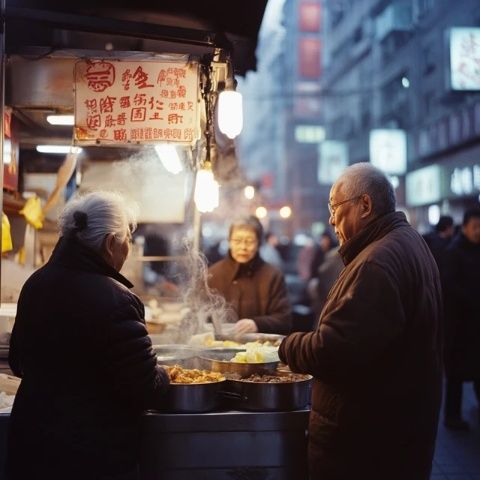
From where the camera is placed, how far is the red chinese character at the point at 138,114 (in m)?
4.89

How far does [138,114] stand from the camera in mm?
4898

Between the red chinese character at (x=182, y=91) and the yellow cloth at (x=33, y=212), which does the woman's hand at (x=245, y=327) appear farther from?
the yellow cloth at (x=33, y=212)

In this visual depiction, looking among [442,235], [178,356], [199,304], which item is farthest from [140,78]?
[442,235]

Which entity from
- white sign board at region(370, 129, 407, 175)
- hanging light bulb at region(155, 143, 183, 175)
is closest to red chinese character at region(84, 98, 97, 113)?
hanging light bulb at region(155, 143, 183, 175)

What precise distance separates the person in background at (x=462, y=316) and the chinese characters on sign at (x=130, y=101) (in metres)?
4.28

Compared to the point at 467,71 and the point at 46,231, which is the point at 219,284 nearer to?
the point at 46,231

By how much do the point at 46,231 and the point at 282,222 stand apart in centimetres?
5179

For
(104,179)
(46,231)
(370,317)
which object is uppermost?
(104,179)

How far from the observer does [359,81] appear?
41.9 meters

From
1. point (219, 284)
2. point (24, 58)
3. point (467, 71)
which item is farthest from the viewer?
point (467, 71)

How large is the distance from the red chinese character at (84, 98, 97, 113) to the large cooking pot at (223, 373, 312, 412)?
2466mm

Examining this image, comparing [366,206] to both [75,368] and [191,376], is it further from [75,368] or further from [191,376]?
[75,368]

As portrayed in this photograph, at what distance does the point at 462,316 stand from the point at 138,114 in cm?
498

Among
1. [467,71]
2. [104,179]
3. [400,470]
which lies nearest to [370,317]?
[400,470]
